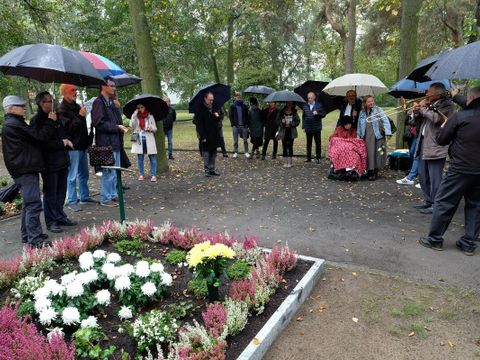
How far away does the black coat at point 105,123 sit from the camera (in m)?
6.62

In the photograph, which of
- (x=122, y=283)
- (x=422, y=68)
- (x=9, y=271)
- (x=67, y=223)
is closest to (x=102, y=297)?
(x=122, y=283)

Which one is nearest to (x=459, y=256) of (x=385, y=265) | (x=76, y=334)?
(x=385, y=265)

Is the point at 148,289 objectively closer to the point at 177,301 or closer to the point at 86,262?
the point at 177,301

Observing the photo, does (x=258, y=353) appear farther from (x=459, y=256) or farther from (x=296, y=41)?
(x=296, y=41)

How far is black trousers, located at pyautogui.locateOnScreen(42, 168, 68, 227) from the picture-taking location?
550cm

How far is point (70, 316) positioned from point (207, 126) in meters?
6.62

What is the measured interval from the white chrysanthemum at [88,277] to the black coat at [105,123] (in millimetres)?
3716

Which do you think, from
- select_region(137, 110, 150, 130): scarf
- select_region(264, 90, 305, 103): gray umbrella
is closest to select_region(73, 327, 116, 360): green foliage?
select_region(137, 110, 150, 130): scarf

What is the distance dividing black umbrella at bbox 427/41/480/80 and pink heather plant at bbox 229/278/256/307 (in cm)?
300

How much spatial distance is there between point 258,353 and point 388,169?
8236 millimetres

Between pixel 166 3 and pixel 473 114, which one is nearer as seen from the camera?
pixel 473 114

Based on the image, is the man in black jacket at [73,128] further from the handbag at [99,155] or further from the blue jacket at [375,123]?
the blue jacket at [375,123]

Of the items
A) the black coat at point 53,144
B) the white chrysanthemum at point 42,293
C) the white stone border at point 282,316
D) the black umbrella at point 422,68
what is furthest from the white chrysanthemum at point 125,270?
the black umbrella at point 422,68

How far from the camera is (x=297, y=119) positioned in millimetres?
10680
